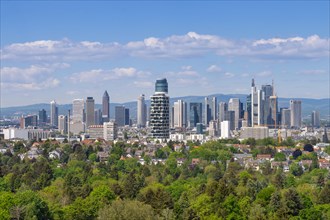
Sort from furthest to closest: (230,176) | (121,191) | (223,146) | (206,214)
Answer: (223,146) < (230,176) < (121,191) < (206,214)

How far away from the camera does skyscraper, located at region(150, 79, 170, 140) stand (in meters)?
94.2

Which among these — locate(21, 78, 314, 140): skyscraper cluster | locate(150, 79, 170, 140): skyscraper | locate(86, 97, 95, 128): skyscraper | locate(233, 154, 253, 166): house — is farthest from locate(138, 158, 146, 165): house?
locate(86, 97, 95, 128): skyscraper

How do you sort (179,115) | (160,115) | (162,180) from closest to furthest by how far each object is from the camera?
(162,180), (160,115), (179,115)

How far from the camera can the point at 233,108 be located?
157500mm

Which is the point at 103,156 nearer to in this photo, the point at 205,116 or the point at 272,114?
the point at 272,114

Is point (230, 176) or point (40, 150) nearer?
point (230, 176)

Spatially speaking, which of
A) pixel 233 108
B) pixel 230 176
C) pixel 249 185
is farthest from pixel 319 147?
pixel 233 108

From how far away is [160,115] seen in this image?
94.1 m

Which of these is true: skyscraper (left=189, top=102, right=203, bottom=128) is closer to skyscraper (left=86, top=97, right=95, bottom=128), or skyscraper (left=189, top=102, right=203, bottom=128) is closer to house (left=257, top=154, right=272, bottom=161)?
skyscraper (left=86, top=97, right=95, bottom=128)

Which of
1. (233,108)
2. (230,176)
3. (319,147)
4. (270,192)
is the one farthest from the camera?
(233,108)

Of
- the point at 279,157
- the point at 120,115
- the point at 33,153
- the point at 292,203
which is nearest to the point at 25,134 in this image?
the point at 33,153


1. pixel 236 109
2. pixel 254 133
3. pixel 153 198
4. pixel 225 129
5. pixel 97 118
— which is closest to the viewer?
pixel 153 198

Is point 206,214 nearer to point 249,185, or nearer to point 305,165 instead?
point 249,185

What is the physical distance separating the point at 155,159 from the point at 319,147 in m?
23.0
